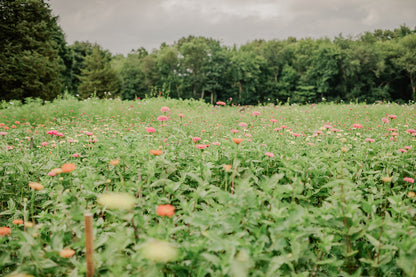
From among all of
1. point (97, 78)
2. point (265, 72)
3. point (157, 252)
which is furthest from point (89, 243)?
point (265, 72)

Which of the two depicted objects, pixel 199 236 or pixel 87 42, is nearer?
pixel 199 236

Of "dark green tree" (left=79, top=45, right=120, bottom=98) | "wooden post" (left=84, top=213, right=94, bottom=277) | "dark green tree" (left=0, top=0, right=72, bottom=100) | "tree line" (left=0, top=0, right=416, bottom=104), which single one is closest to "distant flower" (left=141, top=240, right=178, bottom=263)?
"wooden post" (left=84, top=213, right=94, bottom=277)

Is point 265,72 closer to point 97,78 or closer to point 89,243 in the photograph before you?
point 97,78

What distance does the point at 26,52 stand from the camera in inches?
612

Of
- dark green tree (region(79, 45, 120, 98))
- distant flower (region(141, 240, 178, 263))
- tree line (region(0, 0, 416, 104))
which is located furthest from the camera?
tree line (region(0, 0, 416, 104))

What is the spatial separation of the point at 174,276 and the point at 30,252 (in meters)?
0.73

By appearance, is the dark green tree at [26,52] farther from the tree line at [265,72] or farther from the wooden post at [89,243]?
the wooden post at [89,243]

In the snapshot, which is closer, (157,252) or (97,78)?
(157,252)

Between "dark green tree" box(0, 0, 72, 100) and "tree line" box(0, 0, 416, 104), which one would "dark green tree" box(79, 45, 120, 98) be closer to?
"tree line" box(0, 0, 416, 104)

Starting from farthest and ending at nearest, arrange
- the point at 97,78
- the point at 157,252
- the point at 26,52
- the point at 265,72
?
1. the point at 265,72
2. the point at 97,78
3. the point at 26,52
4. the point at 157,252

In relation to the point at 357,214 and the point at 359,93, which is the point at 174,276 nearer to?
the point at 357,214

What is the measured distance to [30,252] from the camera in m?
1.15

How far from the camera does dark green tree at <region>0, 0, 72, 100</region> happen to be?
15195mm

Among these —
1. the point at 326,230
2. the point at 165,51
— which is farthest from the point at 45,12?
the point at 326,230
